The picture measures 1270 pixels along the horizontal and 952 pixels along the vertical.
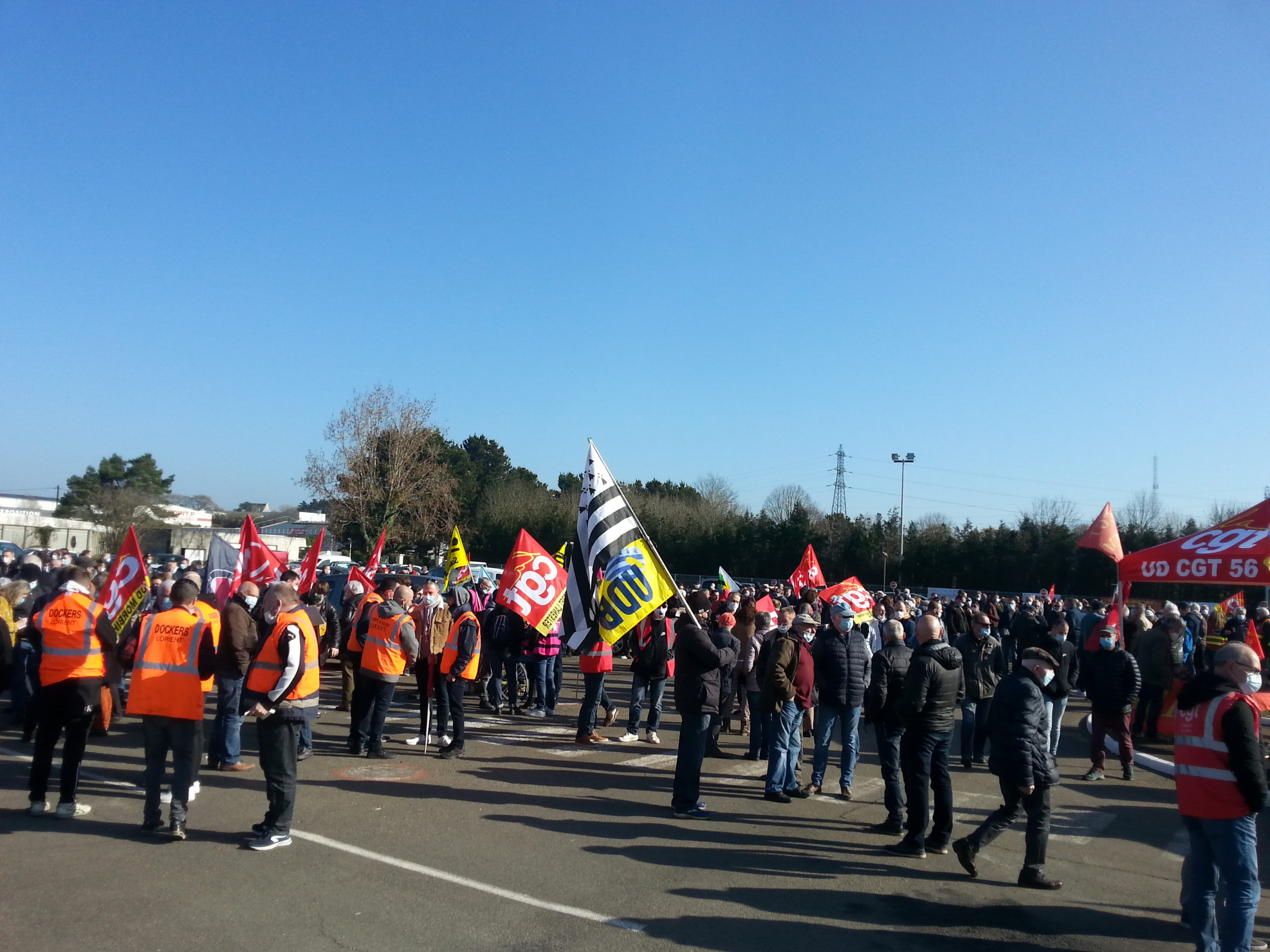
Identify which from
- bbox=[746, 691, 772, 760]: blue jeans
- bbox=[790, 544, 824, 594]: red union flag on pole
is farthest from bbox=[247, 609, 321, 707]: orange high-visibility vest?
bbox=[790, 544, 824, 594]: red union flag on pole

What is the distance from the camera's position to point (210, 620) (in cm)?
738

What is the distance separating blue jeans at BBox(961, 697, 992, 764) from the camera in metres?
10.9

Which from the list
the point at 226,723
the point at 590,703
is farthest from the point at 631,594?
the point at 226,723

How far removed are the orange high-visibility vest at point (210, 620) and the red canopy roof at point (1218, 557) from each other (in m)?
10.3

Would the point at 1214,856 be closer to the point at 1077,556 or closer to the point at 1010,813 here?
the point at 1010,813

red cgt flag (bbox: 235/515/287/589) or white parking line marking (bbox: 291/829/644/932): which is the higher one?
red cgt flag (bbox: 235/515/287/589)

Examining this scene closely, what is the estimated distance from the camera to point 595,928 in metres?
5.40

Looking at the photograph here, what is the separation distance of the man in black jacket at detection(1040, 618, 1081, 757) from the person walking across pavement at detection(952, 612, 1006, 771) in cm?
63

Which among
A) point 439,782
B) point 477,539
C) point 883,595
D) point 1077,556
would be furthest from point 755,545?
point 439,782

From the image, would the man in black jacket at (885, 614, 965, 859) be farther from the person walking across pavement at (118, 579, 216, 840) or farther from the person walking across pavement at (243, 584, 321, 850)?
the person walking across pavement at (118, 579, 216, 840)

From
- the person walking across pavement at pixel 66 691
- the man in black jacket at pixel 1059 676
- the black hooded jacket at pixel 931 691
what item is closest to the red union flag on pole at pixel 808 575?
the man in black jacket at pixel 1059 676

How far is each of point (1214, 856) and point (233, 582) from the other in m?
12.6

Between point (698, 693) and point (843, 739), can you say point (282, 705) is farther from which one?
point (843, 739)

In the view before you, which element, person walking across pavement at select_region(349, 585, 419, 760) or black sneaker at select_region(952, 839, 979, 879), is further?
person walking across pavement at select_region(349, 585, 419, 760)
